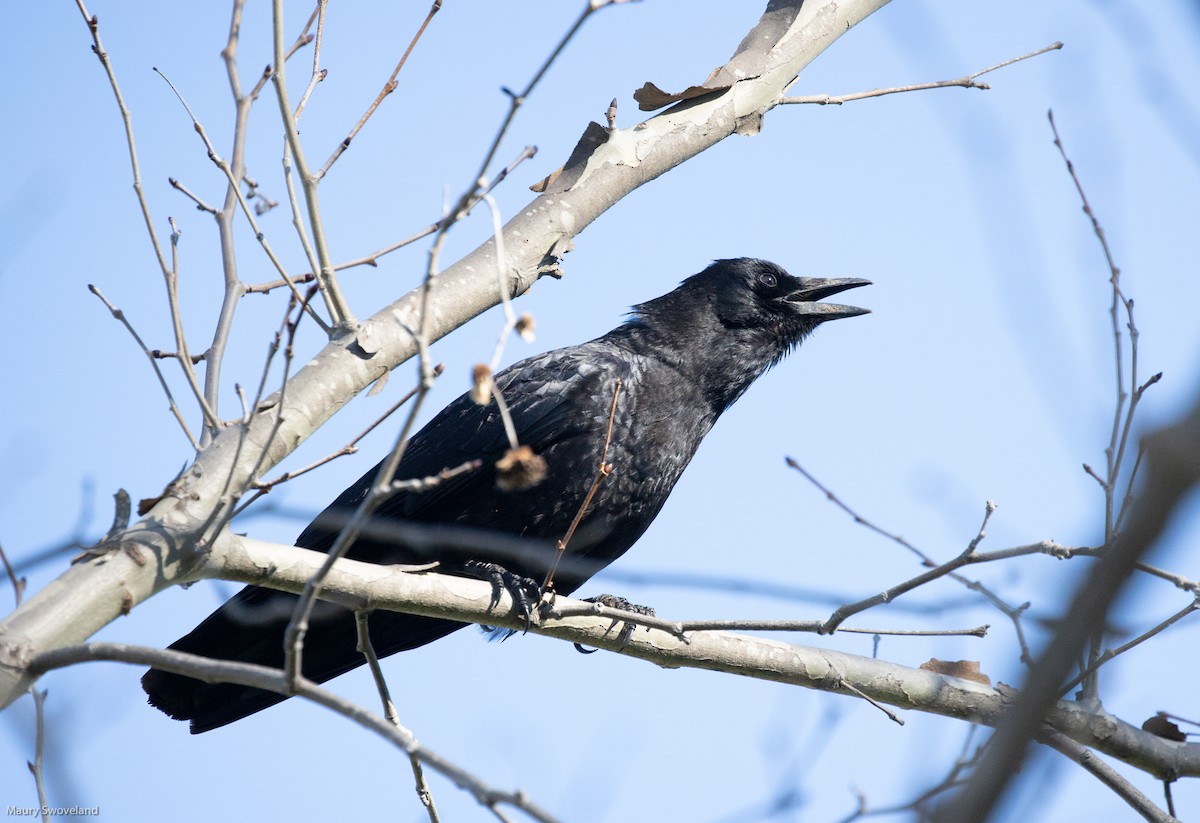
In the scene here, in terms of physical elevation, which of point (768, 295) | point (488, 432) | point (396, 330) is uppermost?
point (768, 295)

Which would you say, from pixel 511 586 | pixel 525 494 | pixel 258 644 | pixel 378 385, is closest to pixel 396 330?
pixel 378 385

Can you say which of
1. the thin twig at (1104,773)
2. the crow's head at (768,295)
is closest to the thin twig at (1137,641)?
the thin twig at (1104,773)

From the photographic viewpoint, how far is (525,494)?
496 cm

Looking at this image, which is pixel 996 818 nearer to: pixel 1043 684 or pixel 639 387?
pixel 1043 684

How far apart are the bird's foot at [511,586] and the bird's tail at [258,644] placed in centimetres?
32

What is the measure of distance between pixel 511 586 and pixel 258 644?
3.99 ft

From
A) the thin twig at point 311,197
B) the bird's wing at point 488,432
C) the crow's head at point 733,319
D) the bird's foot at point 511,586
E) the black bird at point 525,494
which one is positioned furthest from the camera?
the crow's head at point 733,319

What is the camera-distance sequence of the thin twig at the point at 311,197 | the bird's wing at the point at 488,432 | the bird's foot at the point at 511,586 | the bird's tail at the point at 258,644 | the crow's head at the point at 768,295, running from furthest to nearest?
1. the crow's head at the point at 768,295
2. the bird's wing at the point at 488,432
3. the bird's tail at the point at 258,644
4. the bird's foot at the point at 511,586
5. the thin twig at the point at 311,197

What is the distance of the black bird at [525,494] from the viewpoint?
4.66 m

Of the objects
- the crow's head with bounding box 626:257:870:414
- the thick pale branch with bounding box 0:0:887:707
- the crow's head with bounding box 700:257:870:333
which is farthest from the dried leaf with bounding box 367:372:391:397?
the crow's head with bounding box 700:257:870:333

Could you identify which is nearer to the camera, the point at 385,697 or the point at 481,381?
the point at 481,381

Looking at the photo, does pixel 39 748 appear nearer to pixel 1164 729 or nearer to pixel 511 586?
pixel 511 586

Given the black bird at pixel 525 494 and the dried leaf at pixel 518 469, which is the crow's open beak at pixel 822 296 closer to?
the black bird at pixel 525 494

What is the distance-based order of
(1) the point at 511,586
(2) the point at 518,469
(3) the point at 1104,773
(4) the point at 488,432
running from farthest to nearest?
Answer: (4) the point at 488,432 < (1) the point at 511,586 < (3) the point at 1104,773 < (2) the point at 518,469
